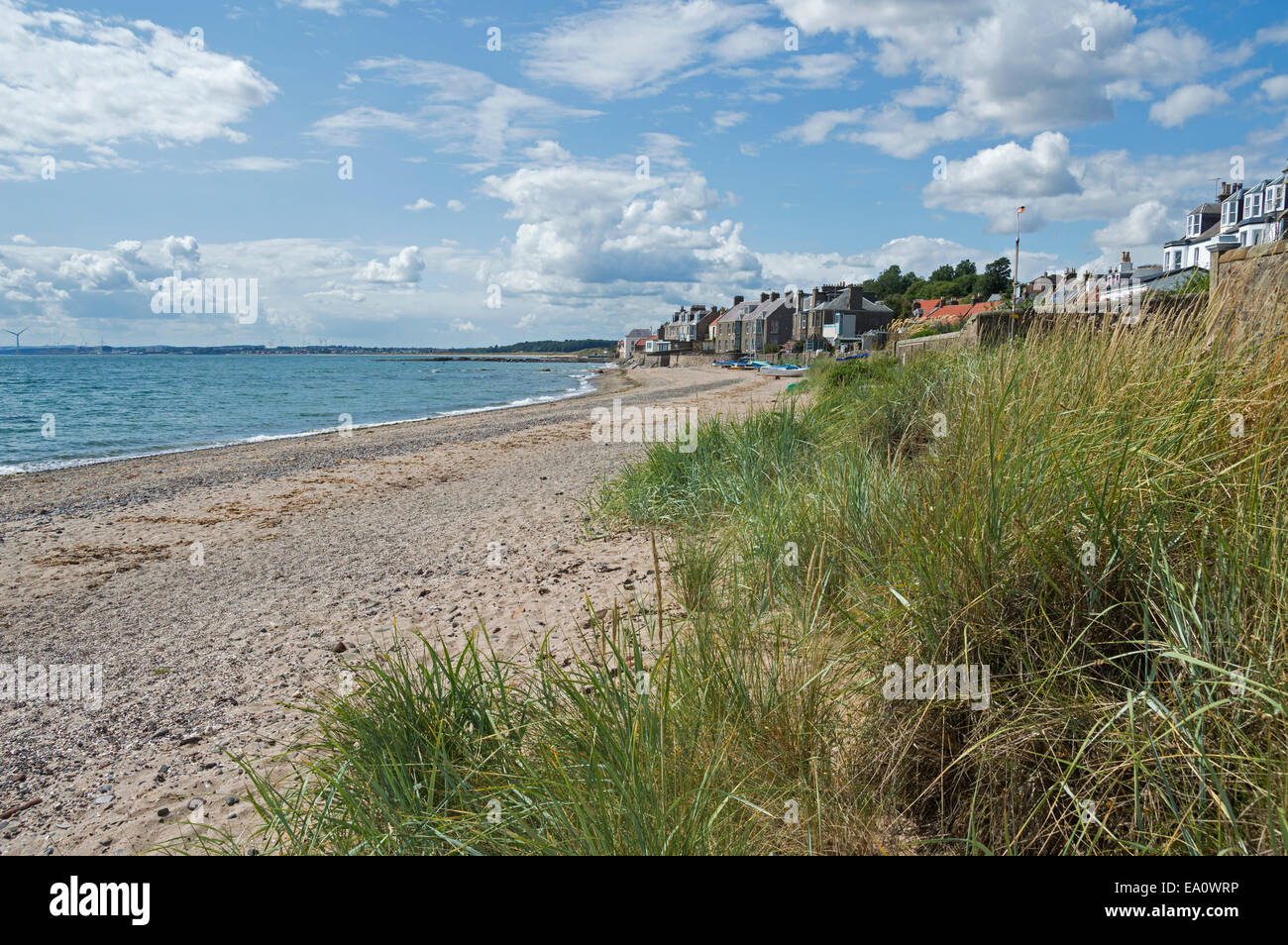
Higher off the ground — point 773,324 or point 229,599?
point 773,324

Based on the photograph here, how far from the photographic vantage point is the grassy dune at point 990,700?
221 cm

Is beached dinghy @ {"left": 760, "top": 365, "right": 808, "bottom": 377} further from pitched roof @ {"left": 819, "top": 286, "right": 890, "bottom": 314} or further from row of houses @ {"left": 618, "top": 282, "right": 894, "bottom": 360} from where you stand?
pitched roof @ {"left": 819, "top": 286, "right": 890, "bottom": 314}

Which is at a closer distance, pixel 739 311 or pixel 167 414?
pixel 167 414

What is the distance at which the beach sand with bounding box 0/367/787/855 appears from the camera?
13.6 ft

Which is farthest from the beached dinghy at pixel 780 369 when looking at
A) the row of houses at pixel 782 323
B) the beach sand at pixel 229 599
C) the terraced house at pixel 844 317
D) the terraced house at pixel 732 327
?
the terraced house at pixel 732 327

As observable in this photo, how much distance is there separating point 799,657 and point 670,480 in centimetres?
532

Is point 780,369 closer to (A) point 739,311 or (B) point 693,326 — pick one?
(A) point 739,311

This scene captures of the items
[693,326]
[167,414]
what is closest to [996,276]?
[693,326]

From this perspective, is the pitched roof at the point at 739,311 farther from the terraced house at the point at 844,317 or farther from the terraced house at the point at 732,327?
the terraced house at the point at 844,317

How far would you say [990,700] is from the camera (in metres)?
2.62

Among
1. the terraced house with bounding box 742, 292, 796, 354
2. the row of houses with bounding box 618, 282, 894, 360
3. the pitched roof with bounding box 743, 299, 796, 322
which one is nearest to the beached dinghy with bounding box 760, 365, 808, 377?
the row of houses with bounding box 618, 282, 894, 360

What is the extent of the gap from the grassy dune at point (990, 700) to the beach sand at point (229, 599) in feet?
2.07

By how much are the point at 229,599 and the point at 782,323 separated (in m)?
97.2
